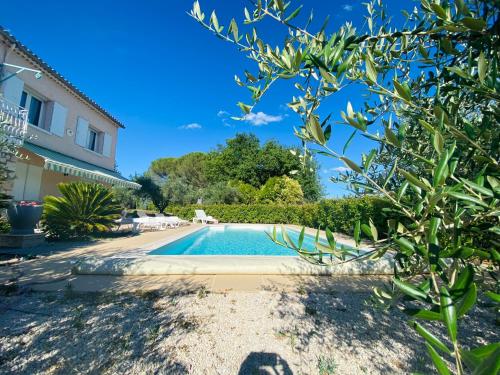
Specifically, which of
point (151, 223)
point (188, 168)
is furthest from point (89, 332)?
point (188, 168)

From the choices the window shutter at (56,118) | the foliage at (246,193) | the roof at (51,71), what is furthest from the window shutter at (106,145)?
the foliage at (246,193)

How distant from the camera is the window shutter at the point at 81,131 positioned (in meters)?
23.0

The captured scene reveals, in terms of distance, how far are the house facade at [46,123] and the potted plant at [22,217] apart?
2.64 meters

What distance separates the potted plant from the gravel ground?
7640 millimetres

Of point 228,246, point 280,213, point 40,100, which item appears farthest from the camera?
point 280,213

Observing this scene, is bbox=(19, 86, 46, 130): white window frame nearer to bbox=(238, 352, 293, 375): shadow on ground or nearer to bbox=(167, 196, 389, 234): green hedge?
bbox=(167, 196, 389, 234): green hedge

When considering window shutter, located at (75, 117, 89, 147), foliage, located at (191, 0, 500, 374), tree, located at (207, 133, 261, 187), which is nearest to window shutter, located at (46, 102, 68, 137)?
Result: window shutter, located at (75, 117, 89, 147)

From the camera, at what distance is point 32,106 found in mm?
18719

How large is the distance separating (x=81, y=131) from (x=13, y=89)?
7672mm

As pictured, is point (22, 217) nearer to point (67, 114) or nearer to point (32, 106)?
point (32, 106)

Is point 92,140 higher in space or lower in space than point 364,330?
higher

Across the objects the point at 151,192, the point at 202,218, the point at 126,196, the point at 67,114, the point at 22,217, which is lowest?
the point at 22,217

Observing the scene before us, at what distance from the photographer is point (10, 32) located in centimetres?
1491

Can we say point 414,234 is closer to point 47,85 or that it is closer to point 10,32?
point 10,32
